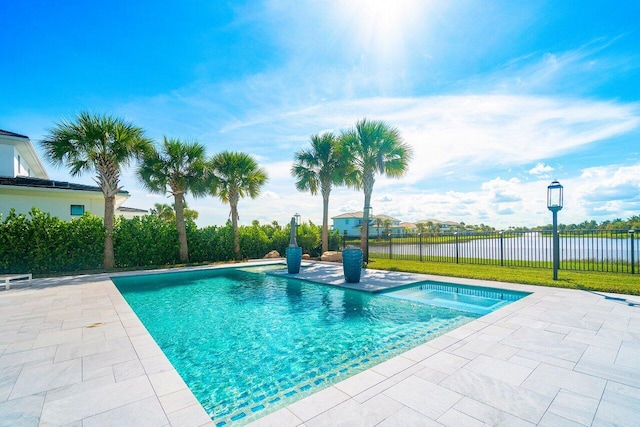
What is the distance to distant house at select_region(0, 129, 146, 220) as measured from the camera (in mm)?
14148

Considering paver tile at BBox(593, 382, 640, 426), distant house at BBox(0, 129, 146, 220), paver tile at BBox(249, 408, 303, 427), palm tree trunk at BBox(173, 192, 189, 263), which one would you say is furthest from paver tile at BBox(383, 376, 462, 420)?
distant house at BBox(0, 129, 146, 220)

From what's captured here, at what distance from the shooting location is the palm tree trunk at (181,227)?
14.1m

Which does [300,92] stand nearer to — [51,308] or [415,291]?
[415,291]

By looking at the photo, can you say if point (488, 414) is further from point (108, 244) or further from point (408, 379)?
point (108, 244)

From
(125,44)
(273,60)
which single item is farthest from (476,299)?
(125,44)

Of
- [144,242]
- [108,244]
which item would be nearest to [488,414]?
[108,244]

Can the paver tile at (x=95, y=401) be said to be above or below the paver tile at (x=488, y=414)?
below

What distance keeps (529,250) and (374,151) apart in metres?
7.66

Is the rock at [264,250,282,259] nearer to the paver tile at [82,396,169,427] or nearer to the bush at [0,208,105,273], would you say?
the bush at [0,208,105,273]

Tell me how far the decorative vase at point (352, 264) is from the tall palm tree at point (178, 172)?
29.4 feet

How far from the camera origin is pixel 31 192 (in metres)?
14.7

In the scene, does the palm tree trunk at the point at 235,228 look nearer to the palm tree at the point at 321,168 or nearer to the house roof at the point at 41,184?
the palm tree at the point at 321,168

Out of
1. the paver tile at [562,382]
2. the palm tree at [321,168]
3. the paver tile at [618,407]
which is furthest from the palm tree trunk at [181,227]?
the paver tile at [618,407]

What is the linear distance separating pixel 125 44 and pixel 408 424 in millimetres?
11777
